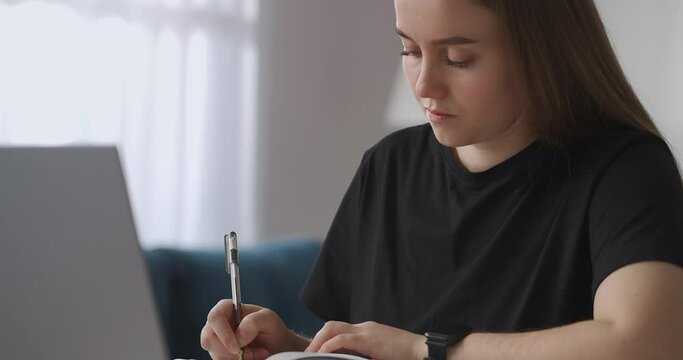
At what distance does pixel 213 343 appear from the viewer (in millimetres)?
1272

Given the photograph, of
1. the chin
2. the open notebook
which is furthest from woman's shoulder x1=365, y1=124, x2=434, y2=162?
the open notebook

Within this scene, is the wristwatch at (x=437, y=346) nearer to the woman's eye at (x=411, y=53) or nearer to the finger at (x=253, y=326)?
the finger at (x=253, y=326)

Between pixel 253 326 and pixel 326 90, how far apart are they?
104 inches

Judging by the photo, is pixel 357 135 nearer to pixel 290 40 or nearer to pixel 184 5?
pixel 290 40

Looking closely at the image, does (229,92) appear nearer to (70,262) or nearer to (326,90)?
(326,90)

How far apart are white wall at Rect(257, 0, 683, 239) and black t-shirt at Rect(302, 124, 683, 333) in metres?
2.18

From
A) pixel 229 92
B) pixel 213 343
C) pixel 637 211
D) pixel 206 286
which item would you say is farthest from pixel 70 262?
pixel 229 92

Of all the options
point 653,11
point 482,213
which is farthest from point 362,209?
point 653,11

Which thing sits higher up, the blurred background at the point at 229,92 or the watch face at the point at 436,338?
the blurred background at the point at 229,92

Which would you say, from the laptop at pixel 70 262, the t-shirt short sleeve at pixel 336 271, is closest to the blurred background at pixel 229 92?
the t-shirt short sleeve at pixel 336 271

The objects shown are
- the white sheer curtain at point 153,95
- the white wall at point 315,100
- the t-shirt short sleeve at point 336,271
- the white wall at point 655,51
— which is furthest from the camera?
the white wall at point 315,100

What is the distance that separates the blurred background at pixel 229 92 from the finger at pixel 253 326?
1.81m

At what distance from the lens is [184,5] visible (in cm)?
349

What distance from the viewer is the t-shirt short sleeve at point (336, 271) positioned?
158 centimetres
